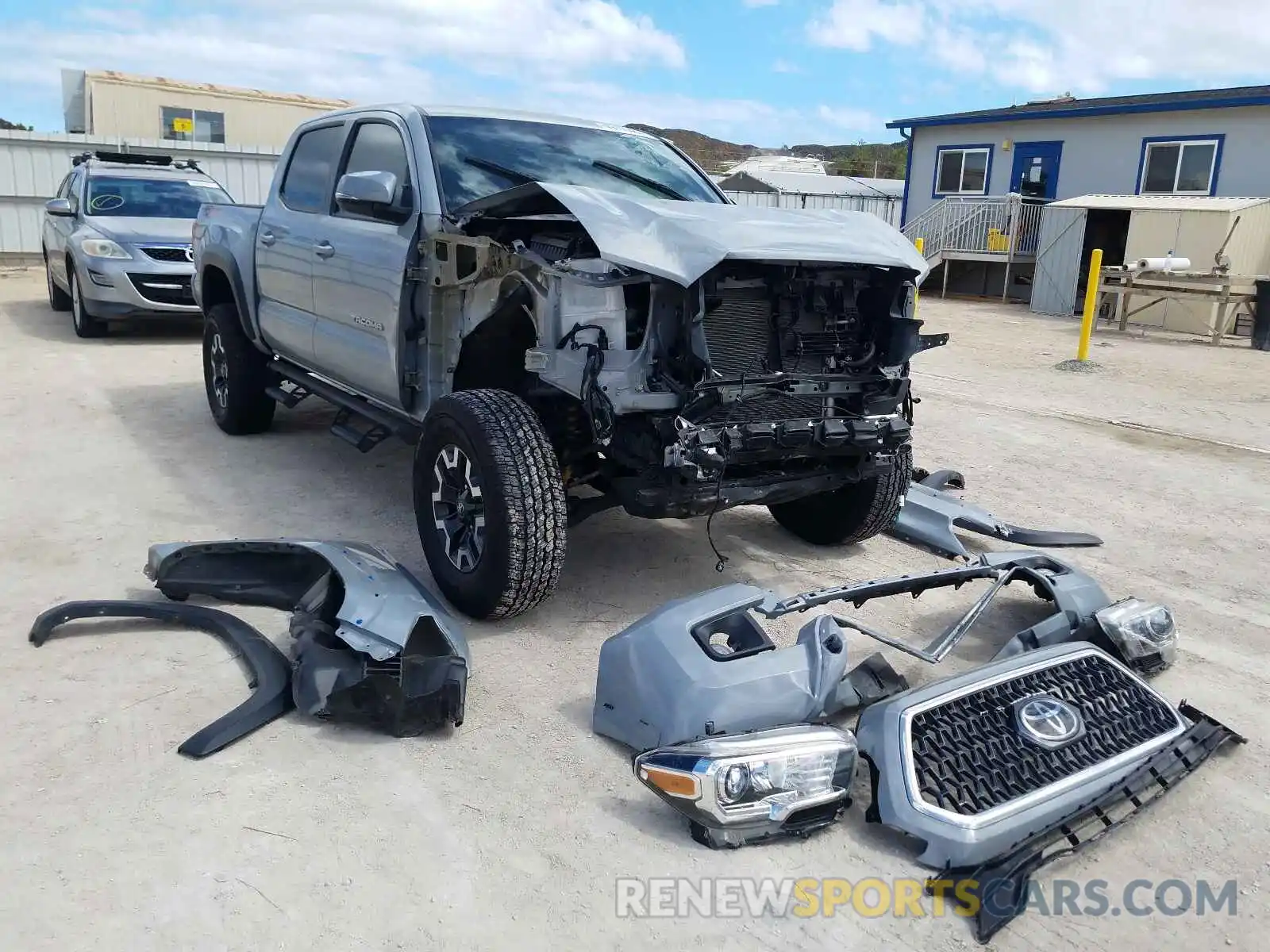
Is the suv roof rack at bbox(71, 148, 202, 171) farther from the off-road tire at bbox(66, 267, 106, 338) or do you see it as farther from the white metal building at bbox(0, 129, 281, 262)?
the white metal building at bbox(0, 129, 281, 262)

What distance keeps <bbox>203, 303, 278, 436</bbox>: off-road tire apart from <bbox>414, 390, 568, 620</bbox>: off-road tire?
3173 mm

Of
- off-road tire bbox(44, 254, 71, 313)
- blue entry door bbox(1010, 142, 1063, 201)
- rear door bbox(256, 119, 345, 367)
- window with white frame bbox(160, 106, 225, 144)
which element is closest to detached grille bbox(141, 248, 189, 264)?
off-road tire bbox(44, 254, 71, 313)

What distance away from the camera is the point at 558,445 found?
4.49 m

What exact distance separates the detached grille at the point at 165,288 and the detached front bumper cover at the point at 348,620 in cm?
760

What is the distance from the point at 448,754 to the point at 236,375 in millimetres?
4361

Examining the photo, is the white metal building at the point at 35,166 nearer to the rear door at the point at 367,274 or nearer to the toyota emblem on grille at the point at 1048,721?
the rear door at the point at 367,274

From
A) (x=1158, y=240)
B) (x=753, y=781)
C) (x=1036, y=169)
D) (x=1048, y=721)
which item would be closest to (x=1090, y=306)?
(x=1158, y=240)

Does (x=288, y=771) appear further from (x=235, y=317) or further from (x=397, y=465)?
(x=235, y=317)

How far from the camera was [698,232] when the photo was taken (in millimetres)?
3637

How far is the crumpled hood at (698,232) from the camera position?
3.53 m

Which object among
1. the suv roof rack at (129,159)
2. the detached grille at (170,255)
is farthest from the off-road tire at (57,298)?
the detached grille at (170,255)

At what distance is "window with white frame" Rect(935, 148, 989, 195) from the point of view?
23.2 m

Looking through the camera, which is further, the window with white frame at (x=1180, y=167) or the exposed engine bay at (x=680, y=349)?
the window with white frame at (x=1180, y=167)

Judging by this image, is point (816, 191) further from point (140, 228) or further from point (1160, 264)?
point (140, 228)
